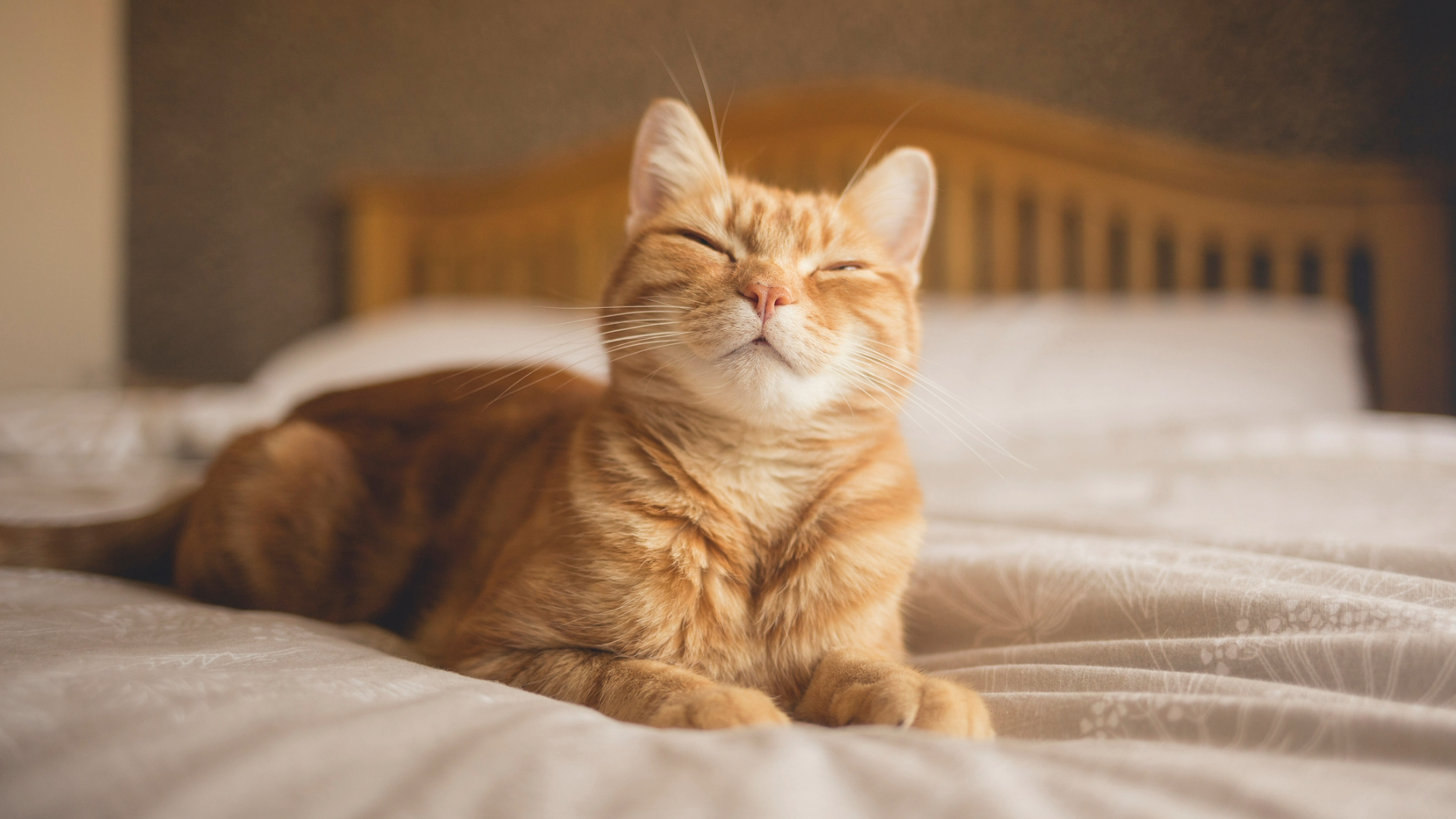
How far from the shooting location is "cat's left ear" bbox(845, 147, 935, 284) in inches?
44.2

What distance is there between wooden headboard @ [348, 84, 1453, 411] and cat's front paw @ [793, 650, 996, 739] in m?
2.01

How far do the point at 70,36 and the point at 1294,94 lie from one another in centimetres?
501

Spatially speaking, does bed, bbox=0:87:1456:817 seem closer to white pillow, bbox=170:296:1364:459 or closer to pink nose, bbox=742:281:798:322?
white pillow, bbox=170:296:1364:459

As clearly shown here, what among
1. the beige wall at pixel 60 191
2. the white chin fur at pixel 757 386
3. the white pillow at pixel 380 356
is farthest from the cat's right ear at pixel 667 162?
the beige wall at pixel 60 191

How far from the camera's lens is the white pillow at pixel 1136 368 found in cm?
223

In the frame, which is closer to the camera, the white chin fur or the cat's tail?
the white chin fur

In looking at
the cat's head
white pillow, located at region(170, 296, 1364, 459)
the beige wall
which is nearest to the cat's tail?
the cat's head

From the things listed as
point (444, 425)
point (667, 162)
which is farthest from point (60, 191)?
point (667, 162)

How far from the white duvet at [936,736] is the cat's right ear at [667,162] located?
0.60m

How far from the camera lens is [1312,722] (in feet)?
1.90

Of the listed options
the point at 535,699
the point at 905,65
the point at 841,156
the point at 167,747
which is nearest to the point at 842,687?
the point at 535,699

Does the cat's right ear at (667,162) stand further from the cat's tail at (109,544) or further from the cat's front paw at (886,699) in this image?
the cat's tail at (109,544)

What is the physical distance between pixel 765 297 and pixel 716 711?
0.44 metres

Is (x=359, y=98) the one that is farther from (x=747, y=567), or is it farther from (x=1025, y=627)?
(x=1025, y=627)
